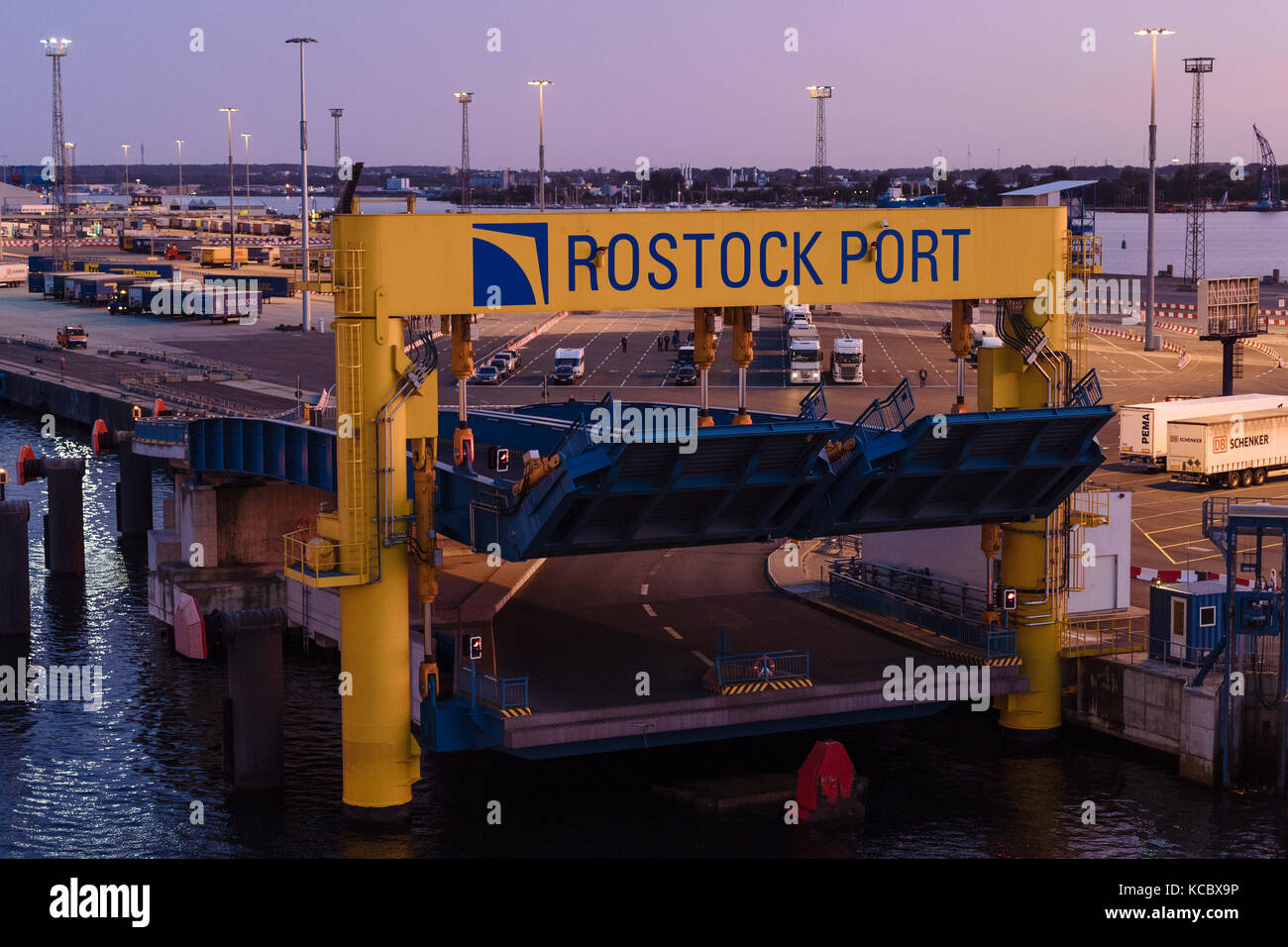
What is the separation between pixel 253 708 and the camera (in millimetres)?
39594

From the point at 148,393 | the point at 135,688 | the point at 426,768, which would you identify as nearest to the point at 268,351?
the point at 148,393

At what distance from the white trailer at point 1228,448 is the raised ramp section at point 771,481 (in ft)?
132

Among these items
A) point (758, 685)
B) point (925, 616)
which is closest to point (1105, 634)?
point (925, 616)

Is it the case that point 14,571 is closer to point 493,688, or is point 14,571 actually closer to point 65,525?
point 65,525

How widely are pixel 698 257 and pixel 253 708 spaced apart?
14.2 m

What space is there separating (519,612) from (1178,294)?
159 meters

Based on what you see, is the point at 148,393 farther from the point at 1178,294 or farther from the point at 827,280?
the point at 1178,294

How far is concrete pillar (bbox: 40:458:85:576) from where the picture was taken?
63.9m

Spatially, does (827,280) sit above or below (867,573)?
above

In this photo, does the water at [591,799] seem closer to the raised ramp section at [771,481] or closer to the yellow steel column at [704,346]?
the raised ramp section at [771,481]

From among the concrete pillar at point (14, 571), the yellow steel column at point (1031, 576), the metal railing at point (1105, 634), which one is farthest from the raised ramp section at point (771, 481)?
the concrete pillar at point (14, 571)

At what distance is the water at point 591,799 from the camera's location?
120ft
